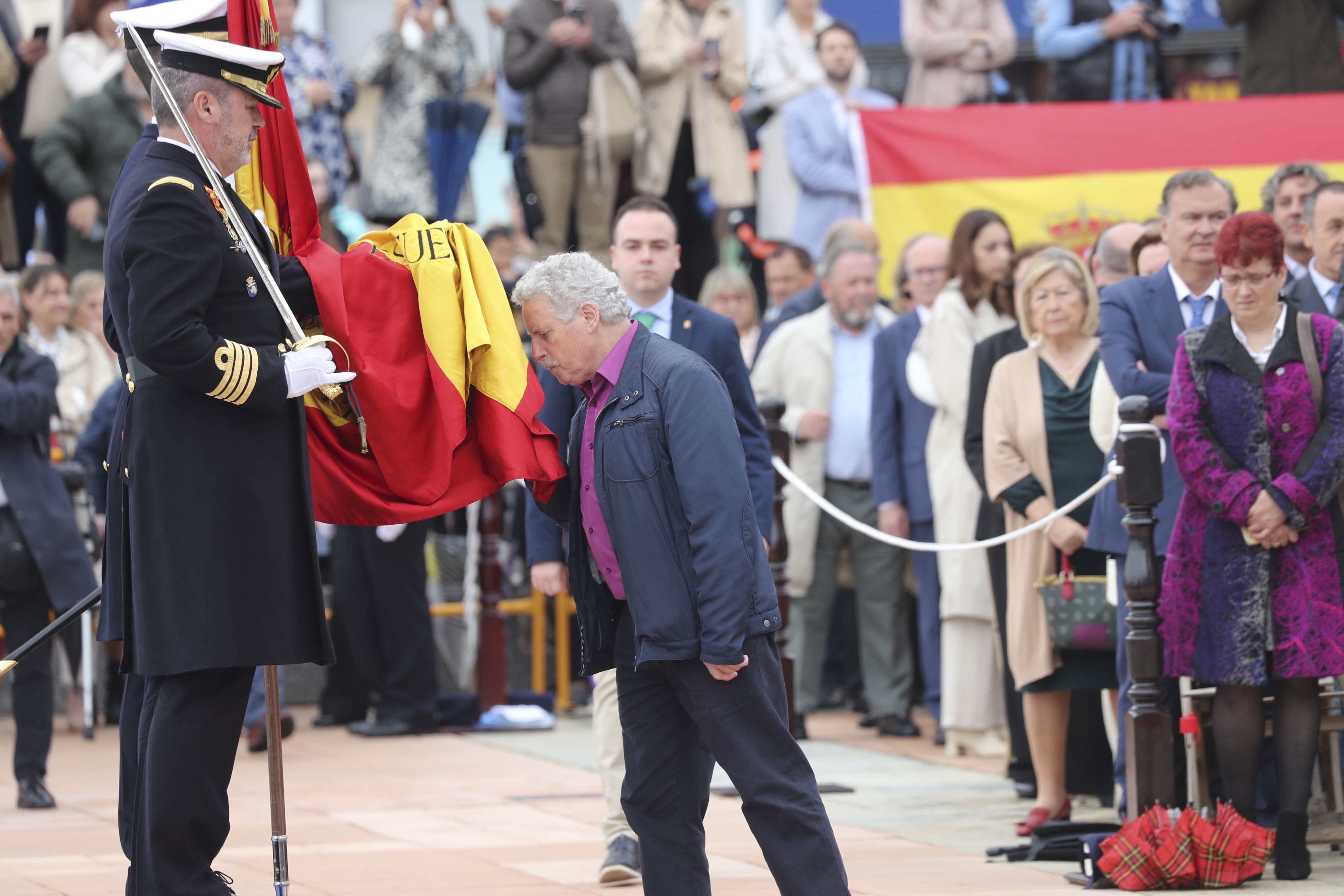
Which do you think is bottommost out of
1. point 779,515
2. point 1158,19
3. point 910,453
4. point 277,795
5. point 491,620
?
point 491,620

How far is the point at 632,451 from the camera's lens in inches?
179

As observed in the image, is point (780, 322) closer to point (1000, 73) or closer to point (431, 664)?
point (431, 664)

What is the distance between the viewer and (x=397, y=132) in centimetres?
1180

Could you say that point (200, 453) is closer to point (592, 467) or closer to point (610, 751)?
point (592, 467)

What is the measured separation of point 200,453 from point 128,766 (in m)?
0.90

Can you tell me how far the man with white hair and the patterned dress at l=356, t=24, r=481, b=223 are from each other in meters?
7.24

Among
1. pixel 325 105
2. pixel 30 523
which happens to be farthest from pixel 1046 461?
pixel 325 105

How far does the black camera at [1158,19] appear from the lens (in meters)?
11.3

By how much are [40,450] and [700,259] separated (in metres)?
5.63

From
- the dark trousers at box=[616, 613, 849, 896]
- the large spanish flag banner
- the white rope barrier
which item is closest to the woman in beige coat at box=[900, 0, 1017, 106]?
the large spanish flag banner

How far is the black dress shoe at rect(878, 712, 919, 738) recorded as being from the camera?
9172mm

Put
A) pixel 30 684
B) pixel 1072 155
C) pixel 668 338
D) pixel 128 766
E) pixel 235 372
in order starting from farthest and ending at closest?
pixel 1072 155, pixel 30 684, pixel 668 338, pixel 128 766, pixel 235 372

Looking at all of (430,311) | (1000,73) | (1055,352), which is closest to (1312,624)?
(1055,352)

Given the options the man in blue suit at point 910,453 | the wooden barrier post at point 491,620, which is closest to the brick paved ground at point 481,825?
the wooden barrier post at point 491,620
